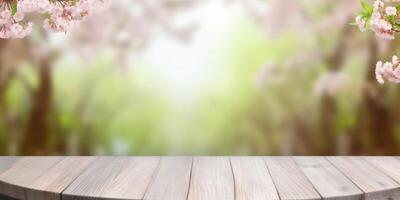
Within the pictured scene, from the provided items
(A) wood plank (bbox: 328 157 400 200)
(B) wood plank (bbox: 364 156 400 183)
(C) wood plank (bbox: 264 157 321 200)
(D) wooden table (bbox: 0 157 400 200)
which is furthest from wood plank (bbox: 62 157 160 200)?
(B) wood plank (bbox: 364 156 400 183)

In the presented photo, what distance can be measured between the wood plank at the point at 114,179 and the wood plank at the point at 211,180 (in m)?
0.15

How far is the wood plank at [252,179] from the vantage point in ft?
6.72

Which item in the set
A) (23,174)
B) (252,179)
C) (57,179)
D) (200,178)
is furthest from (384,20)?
(23,174)

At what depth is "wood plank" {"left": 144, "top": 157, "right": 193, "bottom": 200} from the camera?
2053 mm

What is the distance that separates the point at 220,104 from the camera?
3.04 metres

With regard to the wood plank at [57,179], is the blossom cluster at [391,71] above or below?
above

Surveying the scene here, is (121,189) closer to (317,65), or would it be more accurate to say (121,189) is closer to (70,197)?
(70,197)

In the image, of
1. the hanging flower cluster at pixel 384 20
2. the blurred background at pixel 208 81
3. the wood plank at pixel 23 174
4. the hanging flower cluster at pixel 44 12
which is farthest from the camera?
the blurred background at pixel 208 81

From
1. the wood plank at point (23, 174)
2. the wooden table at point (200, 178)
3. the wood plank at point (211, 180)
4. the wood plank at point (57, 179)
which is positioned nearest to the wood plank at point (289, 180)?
A: the wooden table at point (200, 178)

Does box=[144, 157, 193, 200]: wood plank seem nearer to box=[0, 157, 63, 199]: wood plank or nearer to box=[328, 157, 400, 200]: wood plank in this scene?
box=[0, 157, 63, 199]: wood plank

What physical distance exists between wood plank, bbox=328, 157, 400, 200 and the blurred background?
1.17 feet

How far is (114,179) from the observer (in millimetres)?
2275

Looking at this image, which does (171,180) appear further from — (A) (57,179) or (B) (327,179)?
(B) (327,179)

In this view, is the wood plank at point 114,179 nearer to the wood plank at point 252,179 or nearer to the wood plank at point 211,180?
the wood plank at point 211,180
